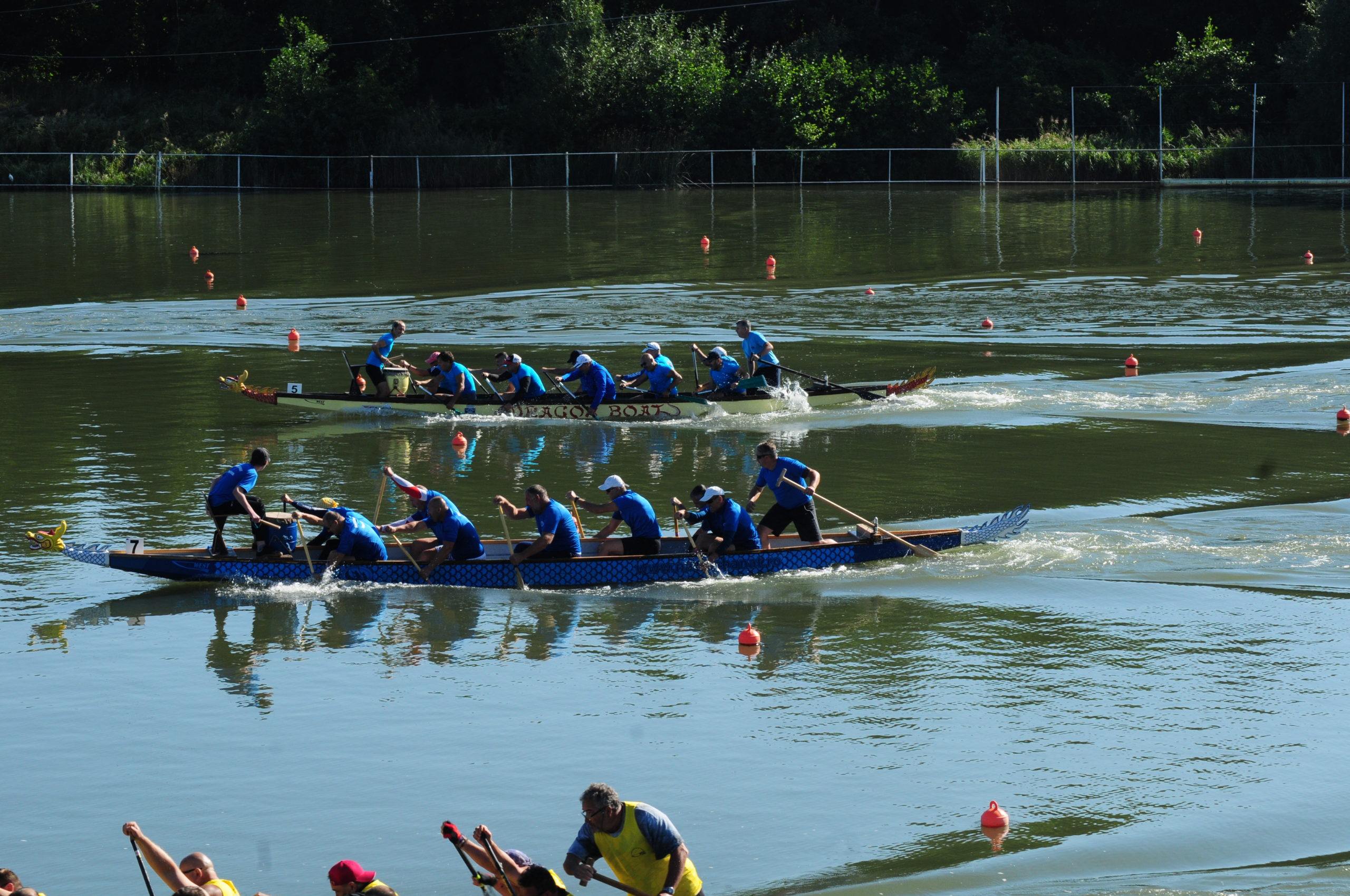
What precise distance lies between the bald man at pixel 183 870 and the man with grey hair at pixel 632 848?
1.88 meters

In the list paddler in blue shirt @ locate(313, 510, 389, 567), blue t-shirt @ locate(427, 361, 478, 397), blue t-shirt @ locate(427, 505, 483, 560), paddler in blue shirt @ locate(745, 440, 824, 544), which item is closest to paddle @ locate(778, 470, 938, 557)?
paddler in blue shirt @ locate(745, 440, 824, 544)

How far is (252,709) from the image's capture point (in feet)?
41.7

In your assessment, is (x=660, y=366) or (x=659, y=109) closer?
(x=660, y=366)

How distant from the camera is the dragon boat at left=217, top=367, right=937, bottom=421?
955 inches

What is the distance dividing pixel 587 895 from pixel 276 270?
33875 mm

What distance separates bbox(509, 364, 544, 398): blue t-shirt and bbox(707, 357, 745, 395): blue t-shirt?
2774 millimetres

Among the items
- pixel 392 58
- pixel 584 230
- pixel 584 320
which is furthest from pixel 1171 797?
pixel 392 58

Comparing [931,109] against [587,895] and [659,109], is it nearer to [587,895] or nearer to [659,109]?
[659,109]

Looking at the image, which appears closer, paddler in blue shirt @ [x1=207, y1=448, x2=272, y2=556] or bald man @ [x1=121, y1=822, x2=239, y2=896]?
bald man @ [x1=121, y1=822, x2=239, y2=896]

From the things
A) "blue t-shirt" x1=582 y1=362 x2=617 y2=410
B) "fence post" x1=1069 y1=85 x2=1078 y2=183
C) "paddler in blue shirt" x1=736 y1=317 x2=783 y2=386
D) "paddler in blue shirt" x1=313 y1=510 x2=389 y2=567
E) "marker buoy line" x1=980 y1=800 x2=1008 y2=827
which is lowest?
"marker buoy line" x1=980 y1=800 x2=1008 y2=827

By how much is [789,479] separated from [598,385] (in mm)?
8221

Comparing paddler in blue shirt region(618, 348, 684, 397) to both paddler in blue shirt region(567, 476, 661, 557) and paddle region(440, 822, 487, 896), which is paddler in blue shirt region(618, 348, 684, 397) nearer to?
paddler in blue shirt region(567, 476, 661, 557)

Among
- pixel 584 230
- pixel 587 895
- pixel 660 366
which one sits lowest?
pixel 587 895

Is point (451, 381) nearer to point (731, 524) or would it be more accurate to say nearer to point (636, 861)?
point (731, 524)
